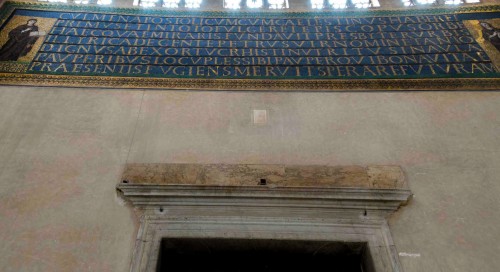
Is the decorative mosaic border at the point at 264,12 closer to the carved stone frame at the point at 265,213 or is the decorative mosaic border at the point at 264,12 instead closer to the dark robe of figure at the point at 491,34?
the dark robe of figure at the point at 491,34

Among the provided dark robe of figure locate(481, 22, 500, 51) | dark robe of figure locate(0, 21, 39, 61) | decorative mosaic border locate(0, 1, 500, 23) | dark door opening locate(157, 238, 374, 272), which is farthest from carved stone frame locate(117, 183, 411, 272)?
decorative mosaic border locate(0, 1, 500, 23)

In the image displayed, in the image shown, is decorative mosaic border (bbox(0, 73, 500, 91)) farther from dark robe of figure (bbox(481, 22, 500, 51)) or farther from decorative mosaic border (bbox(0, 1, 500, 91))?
dark robe of figure (bbox(481, 22, 500, 51))

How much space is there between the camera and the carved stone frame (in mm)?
4215

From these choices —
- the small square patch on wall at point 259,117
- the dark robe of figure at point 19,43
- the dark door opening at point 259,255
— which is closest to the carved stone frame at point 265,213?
the dark door opening at point 259,255

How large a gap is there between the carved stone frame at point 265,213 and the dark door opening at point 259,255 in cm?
7

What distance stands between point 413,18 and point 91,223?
551 centimetres

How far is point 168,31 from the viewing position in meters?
6.86

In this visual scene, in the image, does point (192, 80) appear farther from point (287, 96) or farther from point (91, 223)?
point (91, 223)

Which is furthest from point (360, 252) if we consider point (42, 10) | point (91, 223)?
point (42, 10)

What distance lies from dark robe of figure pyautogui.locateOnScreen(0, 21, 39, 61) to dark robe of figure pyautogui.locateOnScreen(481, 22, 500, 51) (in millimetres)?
6367

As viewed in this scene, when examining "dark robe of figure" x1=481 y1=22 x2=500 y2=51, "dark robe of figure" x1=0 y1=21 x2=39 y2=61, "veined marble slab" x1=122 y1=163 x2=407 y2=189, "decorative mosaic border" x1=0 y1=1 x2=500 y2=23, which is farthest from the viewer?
"decorative mosaic border" x1=0 y1=1 x2=500 y2=23

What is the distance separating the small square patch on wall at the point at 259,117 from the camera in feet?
17.5

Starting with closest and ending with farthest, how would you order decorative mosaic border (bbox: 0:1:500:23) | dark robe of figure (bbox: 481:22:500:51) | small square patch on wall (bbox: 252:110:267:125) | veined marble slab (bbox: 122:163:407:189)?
1. veined marble slab (bbox: 122:163:407:189)
2. small square patch on wall (bbox: 252:110:267:125)
3. dark robe of figure (bbox: 481:22:500:51)
4. decorative mosaic border (bbox: 0:1:500:23)

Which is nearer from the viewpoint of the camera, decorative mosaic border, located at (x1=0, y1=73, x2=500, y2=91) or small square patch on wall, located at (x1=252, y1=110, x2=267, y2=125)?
small square patch on wall, located at (x1=252, y1=110, x2=267, y2=125)
